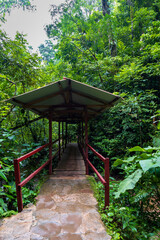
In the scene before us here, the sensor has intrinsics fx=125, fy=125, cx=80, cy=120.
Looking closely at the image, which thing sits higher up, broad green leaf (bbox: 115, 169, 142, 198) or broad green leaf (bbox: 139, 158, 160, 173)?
broad green leaf (bbox: 139, 158, 160, 173)

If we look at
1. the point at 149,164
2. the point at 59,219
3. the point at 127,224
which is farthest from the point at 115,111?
the point at 59,219

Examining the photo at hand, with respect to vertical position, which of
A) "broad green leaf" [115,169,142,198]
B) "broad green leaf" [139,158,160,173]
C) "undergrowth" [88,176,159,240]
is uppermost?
"broad green leaf" [139,158,160,173]

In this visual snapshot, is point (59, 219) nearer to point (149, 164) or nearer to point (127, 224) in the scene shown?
point (127, 224)

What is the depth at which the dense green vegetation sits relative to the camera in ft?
5.88

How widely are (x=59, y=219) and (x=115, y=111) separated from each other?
418 centimetres

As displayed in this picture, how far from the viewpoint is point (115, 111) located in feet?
16.9

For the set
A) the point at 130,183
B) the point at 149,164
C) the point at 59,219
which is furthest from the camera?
the point at 59,219

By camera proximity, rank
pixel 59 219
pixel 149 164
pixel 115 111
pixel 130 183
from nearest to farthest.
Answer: pixel 149 164
pixel 130 183
pixel 59 219
pixel 115 111

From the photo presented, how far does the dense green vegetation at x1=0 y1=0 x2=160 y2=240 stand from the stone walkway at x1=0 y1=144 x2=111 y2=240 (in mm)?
183

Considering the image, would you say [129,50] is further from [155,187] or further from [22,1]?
[22,1]

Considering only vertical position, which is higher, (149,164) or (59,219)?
(149,164)

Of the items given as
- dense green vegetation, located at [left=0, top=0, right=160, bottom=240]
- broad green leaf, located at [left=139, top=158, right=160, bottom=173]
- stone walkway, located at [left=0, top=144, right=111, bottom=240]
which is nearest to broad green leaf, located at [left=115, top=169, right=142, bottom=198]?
dense green vegetation, located at [left=0, top=0, right=160, bottom=240]

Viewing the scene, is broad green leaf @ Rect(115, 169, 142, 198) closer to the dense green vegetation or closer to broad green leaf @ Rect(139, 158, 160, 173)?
the dense green vegetation

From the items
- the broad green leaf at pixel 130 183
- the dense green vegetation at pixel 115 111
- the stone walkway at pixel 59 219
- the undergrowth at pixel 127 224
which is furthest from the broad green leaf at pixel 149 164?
the stone walkway at pixel 59 219
